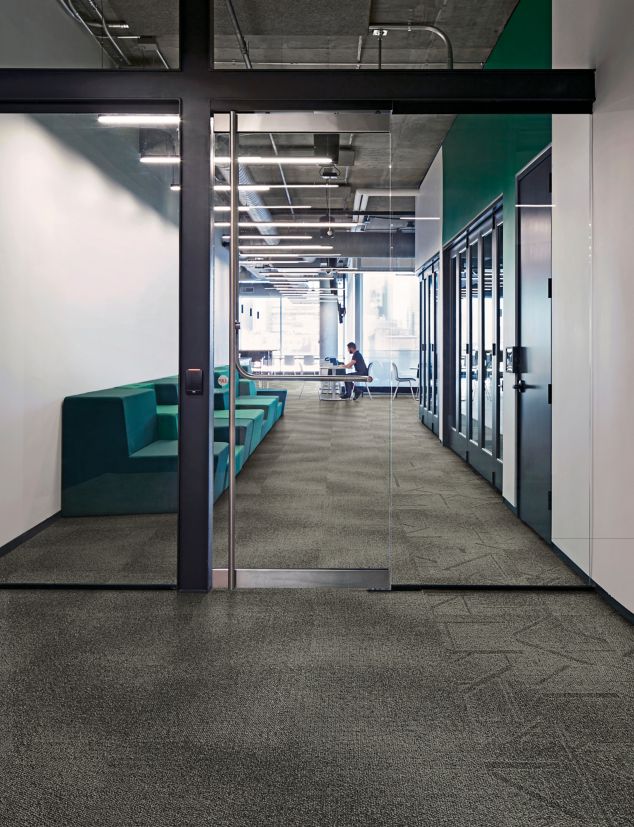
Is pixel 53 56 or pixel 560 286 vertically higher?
pixel 53 56

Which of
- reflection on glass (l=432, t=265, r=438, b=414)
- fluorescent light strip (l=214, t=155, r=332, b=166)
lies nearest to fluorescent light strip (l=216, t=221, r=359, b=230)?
fluorescent light strip (l=214, t=155, r=332, b=166)

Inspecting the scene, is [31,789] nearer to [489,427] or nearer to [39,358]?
[39,358]

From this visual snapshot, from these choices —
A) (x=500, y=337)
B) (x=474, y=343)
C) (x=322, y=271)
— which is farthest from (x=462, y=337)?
(x=322, y=271)

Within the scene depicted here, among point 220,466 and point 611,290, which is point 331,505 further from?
point 611,290

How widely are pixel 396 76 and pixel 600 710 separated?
2690mm

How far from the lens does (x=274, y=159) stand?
3.47m

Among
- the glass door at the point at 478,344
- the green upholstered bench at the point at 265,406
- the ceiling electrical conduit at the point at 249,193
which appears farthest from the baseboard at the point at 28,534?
the glass door at the point at 478,344

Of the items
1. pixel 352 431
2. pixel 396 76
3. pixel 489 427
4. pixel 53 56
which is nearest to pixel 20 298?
pixel 53 56

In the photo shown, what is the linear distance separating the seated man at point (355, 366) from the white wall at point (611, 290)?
107 cm

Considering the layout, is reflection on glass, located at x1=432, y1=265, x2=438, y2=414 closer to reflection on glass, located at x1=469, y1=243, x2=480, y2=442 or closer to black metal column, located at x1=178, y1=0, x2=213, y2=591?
reflection on glass, located at x1=469, y1=243, x2=480, y2=442

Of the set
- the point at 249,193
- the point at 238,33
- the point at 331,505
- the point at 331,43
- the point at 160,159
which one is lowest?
the point at 331,505

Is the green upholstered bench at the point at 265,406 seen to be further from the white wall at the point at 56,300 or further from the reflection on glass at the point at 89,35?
the reflection on glass at the point at 89,35

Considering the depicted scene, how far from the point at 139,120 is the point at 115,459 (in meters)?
1.57

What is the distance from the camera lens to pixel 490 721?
2.10m
